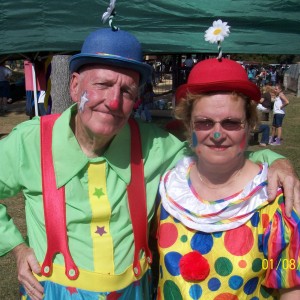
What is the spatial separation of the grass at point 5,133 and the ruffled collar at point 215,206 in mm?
2237

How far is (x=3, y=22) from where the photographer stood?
1802 mm

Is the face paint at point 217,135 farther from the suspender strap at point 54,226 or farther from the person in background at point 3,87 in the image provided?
the person in background at point 3,87

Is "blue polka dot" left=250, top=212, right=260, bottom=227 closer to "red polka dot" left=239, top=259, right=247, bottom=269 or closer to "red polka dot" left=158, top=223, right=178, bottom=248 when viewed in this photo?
"red polka dot" left=239, top=259, right=247, bottom=269

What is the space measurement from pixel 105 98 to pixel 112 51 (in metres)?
0.17

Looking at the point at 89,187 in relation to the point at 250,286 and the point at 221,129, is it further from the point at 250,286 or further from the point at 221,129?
the point at 250,286

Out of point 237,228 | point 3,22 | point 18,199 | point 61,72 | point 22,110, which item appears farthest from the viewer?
point 22,110

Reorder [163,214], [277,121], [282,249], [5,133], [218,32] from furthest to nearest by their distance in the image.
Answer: [5,133], [277,121], [163,214], [218,32], [282,249]

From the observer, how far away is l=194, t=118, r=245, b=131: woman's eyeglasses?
1.57 metres

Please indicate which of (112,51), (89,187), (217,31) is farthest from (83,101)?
(217,31)

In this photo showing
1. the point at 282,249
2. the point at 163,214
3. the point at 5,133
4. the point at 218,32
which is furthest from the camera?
the point at 5,133

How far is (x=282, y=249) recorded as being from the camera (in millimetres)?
1517

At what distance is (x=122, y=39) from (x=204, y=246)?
32.4 inches

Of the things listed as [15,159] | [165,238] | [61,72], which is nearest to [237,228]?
[165,238]

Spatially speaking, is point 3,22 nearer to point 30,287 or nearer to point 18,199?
point 30,287
